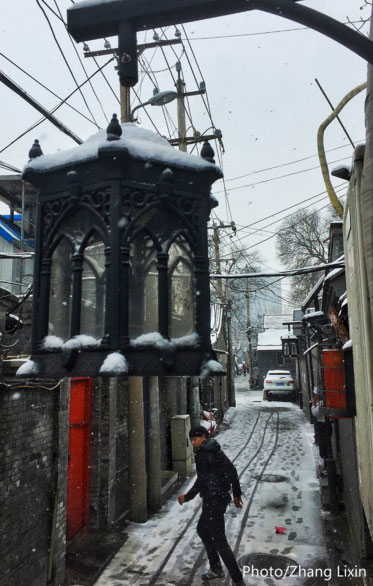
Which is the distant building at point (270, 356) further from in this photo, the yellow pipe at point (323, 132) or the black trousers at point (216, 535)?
Result: the yellow pipe at point (323, 132)

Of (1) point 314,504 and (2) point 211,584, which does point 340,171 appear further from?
(1) point 314,504

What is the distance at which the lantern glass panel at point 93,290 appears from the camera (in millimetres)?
1757

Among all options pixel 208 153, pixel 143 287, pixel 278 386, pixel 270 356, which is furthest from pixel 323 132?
pixel 270 356

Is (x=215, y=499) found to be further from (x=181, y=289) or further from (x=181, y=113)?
(x=181, y=113)

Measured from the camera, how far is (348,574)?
18.2ft

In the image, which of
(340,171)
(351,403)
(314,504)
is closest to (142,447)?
(314,504)

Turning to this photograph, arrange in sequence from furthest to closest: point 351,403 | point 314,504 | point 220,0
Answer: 1. point 314,504
2. point 351,403
3. point 220,0

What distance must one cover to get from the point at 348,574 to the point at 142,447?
405cm

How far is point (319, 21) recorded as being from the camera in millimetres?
1666

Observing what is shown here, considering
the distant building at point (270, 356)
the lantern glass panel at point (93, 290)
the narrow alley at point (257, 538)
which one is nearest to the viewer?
the lantern glass panel at point (93, 290)

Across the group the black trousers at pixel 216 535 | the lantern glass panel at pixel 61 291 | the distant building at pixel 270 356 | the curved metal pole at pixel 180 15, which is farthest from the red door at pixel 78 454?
the distant building at pixel 270 356

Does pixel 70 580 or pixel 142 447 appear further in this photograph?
pixel 142 447

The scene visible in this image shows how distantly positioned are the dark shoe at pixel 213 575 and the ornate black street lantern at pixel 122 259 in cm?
509

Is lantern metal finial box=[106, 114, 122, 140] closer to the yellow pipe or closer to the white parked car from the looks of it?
the yellow pipe
